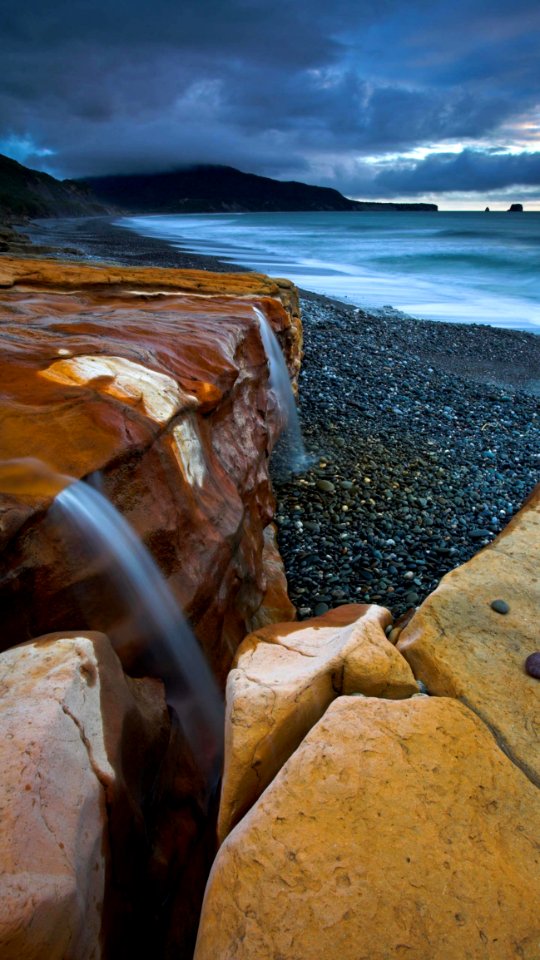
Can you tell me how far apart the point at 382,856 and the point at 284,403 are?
597 centimetres

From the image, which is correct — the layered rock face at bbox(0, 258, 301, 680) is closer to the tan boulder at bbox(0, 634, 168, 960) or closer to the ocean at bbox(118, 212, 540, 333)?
the tan boulder at bbox(0, 634, 168, 960)

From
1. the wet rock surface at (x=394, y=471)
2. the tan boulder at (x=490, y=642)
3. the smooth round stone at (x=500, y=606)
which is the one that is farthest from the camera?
the wet rock surface at (x=394, y=471)

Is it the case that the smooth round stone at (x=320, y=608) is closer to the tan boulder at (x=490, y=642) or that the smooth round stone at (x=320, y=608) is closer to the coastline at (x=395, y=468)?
the coastline at (x=395, y=468)

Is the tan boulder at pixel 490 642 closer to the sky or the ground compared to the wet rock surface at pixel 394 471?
closer to the sky

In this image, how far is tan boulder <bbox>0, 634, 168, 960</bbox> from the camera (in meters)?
1.49

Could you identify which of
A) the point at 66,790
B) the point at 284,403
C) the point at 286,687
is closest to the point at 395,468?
the point at 284,403

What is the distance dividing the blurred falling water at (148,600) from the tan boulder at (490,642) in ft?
3.69

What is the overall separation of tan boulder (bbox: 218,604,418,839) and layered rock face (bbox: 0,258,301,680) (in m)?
0.59

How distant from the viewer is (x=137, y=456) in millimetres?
2920

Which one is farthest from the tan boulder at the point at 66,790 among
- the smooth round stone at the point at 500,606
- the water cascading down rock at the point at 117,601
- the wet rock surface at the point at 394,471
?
the wet rock surface at the point at 394,471

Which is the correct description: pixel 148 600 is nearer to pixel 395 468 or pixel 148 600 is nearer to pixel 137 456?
pixel 137 456

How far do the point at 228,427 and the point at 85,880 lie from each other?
11.1ft

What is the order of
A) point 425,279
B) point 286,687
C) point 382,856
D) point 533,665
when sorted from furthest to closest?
point 425,279 < point 533,665 < point 286,687 < point 382,856

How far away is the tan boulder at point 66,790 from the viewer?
58.6 inches
